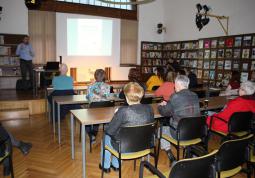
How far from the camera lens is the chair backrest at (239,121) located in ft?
9.64

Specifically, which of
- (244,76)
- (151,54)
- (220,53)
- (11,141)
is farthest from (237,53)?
(11,141)

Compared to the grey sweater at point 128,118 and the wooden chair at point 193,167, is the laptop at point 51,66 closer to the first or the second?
the grey sweater at point 128,118

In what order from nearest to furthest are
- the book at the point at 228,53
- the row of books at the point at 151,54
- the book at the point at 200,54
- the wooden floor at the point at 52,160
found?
the wooden floor at the point at 52,160
the book at the point at 228,53
the book at the point at 200,54
the row of books at the point at 151,54

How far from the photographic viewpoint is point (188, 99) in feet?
9.56

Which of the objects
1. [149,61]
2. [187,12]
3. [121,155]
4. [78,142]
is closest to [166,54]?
[149,61]

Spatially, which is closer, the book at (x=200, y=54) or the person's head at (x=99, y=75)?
the person's head at (x=99, y=75)

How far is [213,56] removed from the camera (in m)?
8.62

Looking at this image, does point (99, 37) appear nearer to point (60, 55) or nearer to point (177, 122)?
point (60, 55)

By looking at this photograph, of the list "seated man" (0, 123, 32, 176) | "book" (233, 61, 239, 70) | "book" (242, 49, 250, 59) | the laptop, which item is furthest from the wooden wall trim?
"seated man" (0, 123, 32, 176)

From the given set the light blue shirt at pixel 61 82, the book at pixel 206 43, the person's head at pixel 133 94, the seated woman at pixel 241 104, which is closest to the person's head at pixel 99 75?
the light blue shirt at pixel 61 82

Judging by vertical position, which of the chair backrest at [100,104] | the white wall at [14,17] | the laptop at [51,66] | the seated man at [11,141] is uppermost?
the white wall at [14,17]

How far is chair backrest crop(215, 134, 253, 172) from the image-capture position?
1.95 metres

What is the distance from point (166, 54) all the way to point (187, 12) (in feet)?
7.52

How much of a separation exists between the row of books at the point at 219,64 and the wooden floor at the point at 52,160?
3883mm
